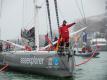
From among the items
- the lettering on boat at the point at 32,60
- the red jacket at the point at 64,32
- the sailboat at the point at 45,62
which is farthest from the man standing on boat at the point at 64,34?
the lettering on boat at the point at 32,60

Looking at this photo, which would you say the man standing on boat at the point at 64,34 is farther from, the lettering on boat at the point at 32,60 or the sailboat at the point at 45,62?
the lettering on boat at the point at 32,60

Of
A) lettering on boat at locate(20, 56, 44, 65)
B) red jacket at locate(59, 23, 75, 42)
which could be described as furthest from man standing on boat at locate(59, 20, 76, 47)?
lettering on boat at locate(20, 56, 44, 65)

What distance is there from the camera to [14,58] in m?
33.1

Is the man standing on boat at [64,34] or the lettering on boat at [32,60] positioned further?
the lettering on boat at [32,60]

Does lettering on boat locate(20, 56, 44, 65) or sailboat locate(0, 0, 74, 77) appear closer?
sailboat locate(0, 0, 74, 77)

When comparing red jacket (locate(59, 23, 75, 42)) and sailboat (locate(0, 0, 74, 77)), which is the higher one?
red jacket (locate(59, 23, 75, 42))

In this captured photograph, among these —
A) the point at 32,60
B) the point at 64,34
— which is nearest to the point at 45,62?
the point at 32,60

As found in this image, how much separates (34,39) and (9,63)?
3499 millimetres

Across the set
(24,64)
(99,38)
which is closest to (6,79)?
(24,64)

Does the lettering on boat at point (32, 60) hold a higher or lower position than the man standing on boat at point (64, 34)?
lower

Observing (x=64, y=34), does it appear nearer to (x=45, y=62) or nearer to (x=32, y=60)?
(x=45, y=62)

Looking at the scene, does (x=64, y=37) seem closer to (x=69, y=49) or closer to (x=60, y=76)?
(x=69, y=49)

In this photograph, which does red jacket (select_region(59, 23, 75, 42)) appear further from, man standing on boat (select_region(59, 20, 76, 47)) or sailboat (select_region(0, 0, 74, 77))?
sailboat (select_region(0, 0, 74, 77))

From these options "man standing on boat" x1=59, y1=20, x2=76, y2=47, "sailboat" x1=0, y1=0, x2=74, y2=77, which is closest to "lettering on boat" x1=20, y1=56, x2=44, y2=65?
"sailboat" x1=0, y1=0, x2=74, y2=77
